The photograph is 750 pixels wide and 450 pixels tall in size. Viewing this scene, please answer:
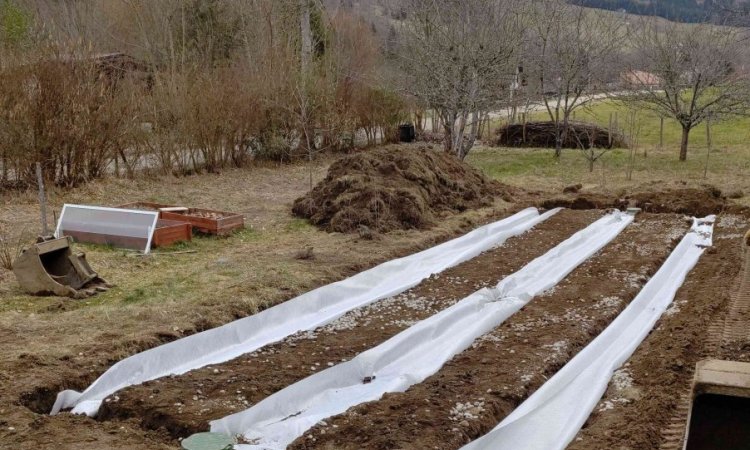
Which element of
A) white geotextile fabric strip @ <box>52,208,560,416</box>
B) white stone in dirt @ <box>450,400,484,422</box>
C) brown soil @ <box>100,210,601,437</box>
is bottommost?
white stone in dirt @ <box>450,400,484,422</box>

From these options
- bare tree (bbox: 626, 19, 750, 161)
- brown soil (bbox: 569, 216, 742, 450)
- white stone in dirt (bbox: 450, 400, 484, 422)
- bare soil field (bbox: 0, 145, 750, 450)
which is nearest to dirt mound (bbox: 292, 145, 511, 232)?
bare soil field (bbox: 0, 145, 750, 450)

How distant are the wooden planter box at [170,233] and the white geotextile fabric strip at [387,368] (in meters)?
3.38

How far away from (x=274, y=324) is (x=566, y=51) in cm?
1246

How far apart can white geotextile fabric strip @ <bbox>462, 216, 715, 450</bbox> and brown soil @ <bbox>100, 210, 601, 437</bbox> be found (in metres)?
1.31

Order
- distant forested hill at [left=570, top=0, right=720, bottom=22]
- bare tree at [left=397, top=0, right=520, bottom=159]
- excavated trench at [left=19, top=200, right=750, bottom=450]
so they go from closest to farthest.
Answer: excavated trench at [left=19, top=200, right=750, bottom=450] → bare tree at [left=397, top=0, right=520, bottom=159] → distant forested hill at [left=570, top=0, right=720, bottom=22]

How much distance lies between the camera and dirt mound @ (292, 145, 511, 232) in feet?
27.0

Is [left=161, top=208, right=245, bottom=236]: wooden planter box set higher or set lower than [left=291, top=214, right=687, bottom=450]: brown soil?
higher

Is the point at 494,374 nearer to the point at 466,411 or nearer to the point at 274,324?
the point at 466,411

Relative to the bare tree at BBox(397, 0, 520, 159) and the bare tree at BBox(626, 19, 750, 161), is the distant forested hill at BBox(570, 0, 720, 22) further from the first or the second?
the bare tree at BBox(397, 0, 520, 159)

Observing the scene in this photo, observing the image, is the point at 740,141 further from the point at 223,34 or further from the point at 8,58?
the point at 8,58

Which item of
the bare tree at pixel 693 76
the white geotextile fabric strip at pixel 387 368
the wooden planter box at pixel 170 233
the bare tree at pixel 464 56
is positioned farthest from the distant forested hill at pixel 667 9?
the wooden planter box at pixel 170 233

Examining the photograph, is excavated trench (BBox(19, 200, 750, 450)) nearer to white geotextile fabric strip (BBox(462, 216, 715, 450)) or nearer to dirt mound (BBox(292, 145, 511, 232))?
white geotextile fabric strip (BBox(462, 216, 715, 450))

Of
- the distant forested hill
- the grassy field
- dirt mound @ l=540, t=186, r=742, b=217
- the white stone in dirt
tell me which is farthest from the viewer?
the distant forested hill

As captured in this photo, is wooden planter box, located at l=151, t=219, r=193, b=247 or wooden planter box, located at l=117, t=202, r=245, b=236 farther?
wooden planter box, located at l=117, t=202, r=245, b=236
